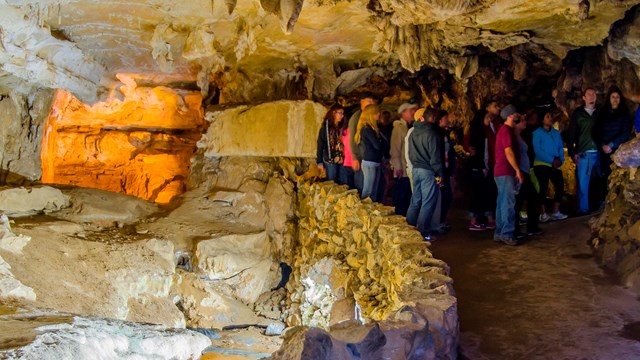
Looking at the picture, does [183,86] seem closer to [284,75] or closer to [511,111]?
[284,75]

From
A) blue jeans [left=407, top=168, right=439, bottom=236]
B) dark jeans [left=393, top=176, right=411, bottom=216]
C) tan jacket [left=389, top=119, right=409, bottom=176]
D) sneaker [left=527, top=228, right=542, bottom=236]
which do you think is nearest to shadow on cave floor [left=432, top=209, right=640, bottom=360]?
sneaker [left=527, top=228, right=542, bottom=236]

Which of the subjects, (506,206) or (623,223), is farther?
(506,206)

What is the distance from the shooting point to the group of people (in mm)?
7016

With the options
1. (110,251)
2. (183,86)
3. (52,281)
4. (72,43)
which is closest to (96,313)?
(52,281)

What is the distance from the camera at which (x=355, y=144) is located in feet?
26.7

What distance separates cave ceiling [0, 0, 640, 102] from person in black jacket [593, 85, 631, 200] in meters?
1.04

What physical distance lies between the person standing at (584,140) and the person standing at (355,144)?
270cm

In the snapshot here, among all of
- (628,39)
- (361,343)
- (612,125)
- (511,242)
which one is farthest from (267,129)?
(361,343)

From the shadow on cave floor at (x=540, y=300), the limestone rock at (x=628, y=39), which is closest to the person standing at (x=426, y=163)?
the shadow on cave floor at (x=540, y=300)

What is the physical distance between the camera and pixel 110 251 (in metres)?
7.41

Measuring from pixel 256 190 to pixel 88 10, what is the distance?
13.5 feet

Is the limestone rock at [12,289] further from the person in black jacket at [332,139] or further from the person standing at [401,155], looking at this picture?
the person standing at [401,155]

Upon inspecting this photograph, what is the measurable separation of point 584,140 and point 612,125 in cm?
39

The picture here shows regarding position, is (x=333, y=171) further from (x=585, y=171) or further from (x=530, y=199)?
(x=585, y=171)
